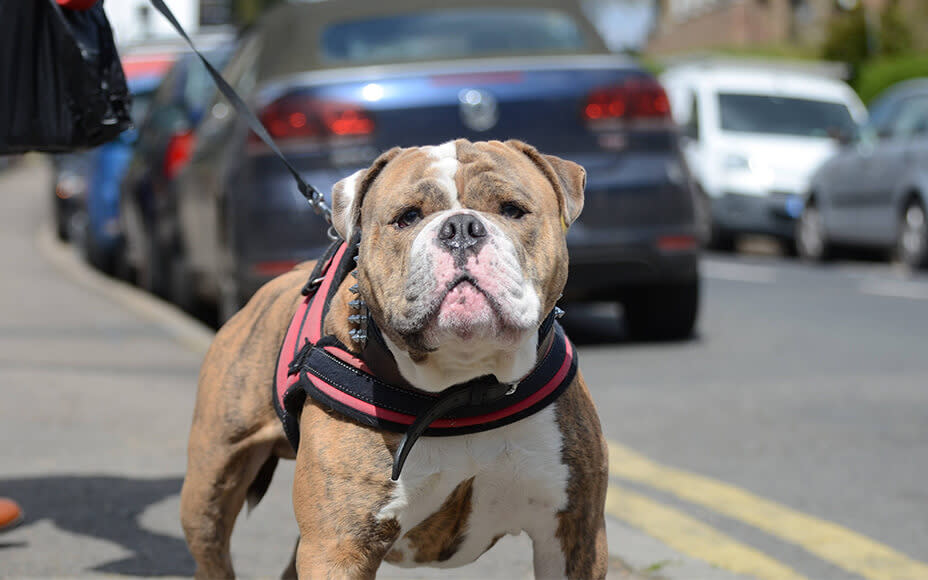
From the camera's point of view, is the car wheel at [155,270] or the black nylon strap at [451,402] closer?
the black nylon strap at [451,402]

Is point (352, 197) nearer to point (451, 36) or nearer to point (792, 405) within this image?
point (792, 405)

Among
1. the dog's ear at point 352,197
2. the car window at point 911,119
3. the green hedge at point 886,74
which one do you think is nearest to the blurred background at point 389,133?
the dog's ear at point 352,197

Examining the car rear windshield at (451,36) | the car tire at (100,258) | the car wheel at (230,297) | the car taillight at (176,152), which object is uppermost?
the car rear windshield at (451,36)

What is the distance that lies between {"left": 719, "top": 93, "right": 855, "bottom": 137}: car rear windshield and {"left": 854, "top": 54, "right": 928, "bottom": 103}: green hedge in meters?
7.10

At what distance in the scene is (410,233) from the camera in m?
2.80

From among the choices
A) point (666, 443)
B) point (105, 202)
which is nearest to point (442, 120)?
point (666, 443)

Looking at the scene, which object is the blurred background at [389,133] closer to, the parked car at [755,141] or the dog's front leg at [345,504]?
the dog's front leg at [345,504]

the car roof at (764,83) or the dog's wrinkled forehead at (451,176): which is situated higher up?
the dog's wrinkled forehead at (451,176)

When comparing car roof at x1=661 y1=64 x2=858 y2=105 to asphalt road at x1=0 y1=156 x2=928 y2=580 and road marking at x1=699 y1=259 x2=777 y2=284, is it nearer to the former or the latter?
road marking at x1=699 y1=259 x2=777 y2=284

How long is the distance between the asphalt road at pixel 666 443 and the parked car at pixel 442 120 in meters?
0.65

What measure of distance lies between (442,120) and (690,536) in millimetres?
3328

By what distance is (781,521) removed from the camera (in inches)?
193

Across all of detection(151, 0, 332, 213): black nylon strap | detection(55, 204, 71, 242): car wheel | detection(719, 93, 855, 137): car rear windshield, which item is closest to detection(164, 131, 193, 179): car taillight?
detection(151, 0, 332, 213): black nylon strap

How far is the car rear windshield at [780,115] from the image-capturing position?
649 inches
